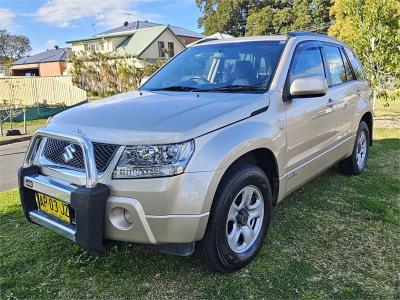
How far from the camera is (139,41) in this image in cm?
3916

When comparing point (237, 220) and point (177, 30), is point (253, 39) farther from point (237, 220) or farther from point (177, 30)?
point (177, 30)

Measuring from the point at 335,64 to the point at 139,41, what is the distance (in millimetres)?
36626

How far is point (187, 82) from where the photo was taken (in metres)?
3.84

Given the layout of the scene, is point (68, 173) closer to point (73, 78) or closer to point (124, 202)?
point (124, 202)

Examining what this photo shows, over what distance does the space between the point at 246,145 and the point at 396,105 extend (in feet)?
45.4

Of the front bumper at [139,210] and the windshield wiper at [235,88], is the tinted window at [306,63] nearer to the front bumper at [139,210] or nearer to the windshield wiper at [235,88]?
the windshield wiper at [235,88]

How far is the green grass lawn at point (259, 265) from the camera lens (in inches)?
111

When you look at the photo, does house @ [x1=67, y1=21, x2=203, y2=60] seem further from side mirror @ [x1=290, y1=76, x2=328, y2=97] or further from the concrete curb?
side mirror @ [x1=290, y1=76, x2=328, y2=97]

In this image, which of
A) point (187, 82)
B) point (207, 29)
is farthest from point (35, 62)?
point (187, 82)

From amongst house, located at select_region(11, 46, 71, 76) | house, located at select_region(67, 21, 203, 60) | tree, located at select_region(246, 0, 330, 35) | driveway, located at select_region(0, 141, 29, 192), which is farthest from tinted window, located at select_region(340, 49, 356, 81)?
house, located at select_region(11, 46, 71, 76)

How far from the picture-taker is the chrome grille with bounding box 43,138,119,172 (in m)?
2.61

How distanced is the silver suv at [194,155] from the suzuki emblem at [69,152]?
0.04 ft

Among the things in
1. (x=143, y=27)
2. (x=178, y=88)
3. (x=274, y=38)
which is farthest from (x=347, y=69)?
(x=143, y=27)

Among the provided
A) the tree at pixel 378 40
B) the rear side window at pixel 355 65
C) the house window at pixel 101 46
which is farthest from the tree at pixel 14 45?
the rear side window at pixel 355 65
